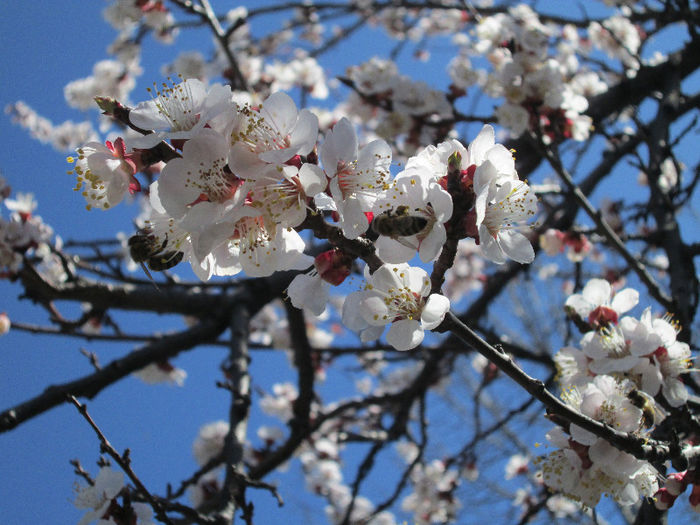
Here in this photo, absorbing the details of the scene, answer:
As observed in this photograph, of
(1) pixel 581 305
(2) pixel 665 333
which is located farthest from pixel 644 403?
(1) pixel 581 305

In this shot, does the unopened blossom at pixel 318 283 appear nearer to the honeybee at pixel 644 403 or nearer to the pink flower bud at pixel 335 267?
the pink flower bud at pixel 335 267

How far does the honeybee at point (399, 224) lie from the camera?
37.1 inches

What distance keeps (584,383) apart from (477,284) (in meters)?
5.45

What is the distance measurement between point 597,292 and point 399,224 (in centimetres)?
121

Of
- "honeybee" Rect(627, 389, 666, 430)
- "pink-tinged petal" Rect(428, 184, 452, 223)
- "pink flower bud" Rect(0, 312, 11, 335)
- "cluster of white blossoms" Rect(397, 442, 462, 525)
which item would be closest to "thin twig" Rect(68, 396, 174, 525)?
"pink-tinged petal" Rect(428, 184, 452, 223)

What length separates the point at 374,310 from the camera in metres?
1.14

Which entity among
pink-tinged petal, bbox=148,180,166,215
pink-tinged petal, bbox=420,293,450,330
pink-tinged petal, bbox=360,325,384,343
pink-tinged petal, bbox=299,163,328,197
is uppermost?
pink-tinged petal, bbox=148,180,166,215

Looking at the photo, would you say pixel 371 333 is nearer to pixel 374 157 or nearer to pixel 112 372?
pixel 374 157

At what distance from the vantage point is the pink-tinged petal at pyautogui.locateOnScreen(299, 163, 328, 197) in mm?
1002

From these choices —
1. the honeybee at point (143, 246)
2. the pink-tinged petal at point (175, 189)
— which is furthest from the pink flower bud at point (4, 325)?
the pink-tinged petal at point (175, 189)

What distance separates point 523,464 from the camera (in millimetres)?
5812

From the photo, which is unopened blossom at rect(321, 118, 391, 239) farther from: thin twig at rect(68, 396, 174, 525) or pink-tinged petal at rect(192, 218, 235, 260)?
thin twig at rect(68, 396, 174, 525)

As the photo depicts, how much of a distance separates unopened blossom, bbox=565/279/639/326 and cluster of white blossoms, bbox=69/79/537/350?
2.45ft

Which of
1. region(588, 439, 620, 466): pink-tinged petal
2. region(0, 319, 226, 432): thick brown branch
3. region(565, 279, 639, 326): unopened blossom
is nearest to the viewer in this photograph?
region(588, 439, 620, 466): pink-tinged petal
